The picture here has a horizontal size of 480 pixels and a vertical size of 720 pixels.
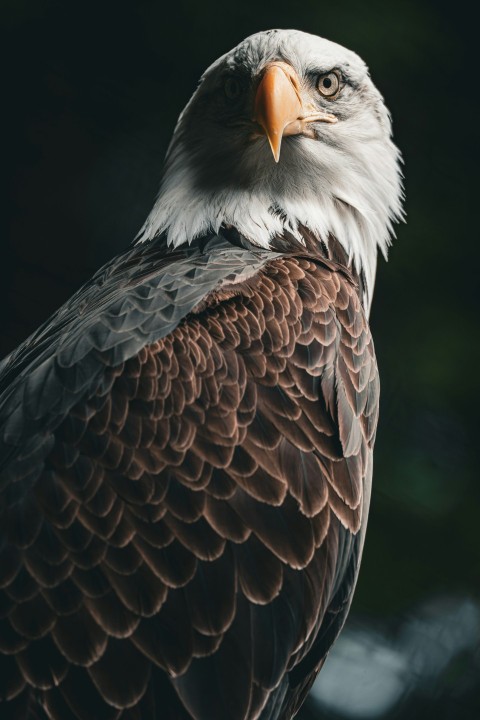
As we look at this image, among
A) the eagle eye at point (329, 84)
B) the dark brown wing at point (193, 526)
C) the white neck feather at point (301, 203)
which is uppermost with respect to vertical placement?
the eagle eye at point (329, 84)

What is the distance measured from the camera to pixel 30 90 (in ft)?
12.6

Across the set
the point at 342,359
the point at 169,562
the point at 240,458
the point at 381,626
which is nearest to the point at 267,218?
the point at 342,359

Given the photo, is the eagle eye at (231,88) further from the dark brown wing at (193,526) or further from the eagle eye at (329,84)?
the dark brown wing at (193,526)

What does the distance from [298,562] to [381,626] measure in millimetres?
1636

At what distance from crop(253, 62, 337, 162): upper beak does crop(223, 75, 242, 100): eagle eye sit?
Answer: 0.37ft

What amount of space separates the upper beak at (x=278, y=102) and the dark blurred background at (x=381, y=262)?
1125 mm

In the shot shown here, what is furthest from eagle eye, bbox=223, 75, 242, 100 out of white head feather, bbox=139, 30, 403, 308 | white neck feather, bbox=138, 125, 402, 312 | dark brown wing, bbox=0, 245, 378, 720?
dark brown wing, bbox=0, 245, 378, 720

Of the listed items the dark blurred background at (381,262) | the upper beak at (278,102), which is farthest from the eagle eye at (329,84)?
the dark blurred background at (381,262)

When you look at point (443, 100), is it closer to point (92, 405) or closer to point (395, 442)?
point (395, 442)

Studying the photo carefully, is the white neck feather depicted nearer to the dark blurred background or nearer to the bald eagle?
the bald eagle

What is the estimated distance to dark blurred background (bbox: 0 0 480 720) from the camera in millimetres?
3736

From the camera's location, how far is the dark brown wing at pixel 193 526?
2080mm

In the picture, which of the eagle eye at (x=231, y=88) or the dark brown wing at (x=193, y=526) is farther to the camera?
the eagle eye at (x=231, y=88)

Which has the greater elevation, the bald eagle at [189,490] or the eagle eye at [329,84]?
the eagle eye at [329,84]
